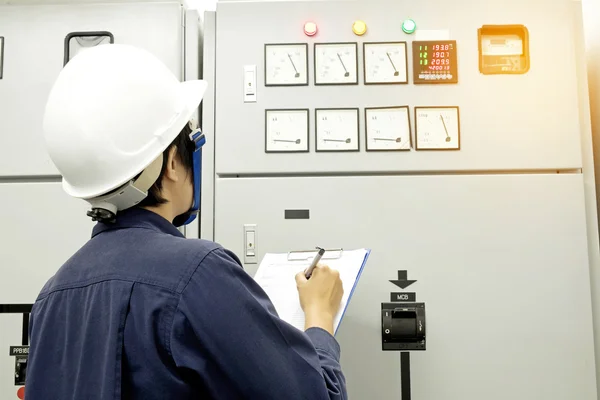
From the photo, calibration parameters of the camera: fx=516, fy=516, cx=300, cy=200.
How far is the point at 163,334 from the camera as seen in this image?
0.71 metres

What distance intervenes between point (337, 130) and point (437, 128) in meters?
0.28

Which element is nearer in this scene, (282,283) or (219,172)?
(282,283)

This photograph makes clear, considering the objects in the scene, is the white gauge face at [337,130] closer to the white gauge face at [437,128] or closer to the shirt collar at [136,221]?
the white gauge face at [437,128]

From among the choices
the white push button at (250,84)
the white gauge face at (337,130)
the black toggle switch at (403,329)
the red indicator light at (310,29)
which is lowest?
the black toggle switch at (403,329)

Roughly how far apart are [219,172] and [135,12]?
54cm

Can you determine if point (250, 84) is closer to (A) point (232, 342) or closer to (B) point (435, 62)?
(B) point (435, 62)

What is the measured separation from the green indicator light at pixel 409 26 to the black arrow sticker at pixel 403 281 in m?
0.69

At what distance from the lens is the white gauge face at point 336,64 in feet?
4.82

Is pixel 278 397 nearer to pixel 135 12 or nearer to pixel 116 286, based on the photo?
pixel 116 286

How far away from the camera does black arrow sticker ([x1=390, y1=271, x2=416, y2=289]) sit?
1.41 metres

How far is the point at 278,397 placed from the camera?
0.74m

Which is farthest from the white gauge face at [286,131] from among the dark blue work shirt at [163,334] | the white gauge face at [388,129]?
the dark blue work shirt at [163,334]

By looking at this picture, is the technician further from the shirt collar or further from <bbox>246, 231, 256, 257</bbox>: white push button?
<bbox>246, 231, 256, 257</bbox>: white push button

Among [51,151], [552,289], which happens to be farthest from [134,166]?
[552,289]
